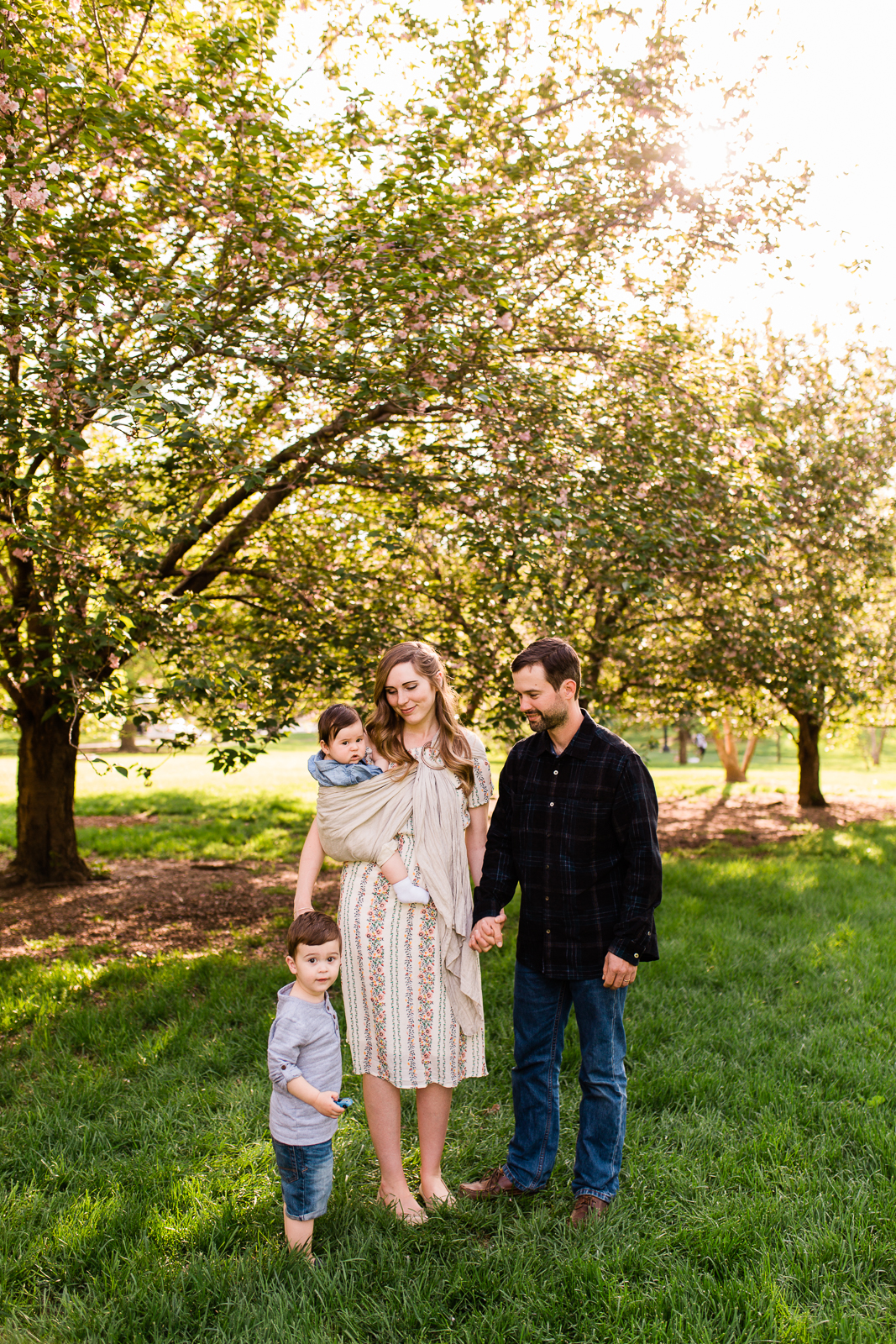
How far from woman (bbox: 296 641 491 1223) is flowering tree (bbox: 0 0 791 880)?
6.80 ft

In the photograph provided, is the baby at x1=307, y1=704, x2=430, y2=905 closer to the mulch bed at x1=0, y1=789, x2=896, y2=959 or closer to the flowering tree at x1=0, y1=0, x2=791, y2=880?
the flowering tree at x1=0, y1=0, x2=791, y2=880

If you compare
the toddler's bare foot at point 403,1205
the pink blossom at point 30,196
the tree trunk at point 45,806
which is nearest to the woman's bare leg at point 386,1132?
the toddler's bare foot at point 403,1205

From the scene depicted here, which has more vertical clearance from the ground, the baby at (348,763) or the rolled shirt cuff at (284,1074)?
the baby at (348,763)

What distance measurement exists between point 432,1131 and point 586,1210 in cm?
61

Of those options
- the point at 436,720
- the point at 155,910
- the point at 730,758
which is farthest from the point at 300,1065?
the point at 730,758

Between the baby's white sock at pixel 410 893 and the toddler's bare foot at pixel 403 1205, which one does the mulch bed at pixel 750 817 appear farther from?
the baby's white sock at pixel 410 893

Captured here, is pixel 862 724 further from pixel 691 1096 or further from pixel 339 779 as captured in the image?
pixel 339 779

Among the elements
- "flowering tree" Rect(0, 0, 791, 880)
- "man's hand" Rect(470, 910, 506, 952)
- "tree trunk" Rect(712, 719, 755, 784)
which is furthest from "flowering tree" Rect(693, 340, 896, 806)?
"tree trunk" Rect(712, 719, 755, 784)

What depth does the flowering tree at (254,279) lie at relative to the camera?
5020 mm

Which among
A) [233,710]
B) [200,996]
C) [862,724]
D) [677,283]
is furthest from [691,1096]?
[862,724]

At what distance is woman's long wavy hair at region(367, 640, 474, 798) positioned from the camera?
335 centimetres

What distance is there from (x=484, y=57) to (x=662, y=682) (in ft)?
24.2

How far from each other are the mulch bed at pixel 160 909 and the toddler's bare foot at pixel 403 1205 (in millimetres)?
3372

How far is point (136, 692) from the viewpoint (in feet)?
18.9
